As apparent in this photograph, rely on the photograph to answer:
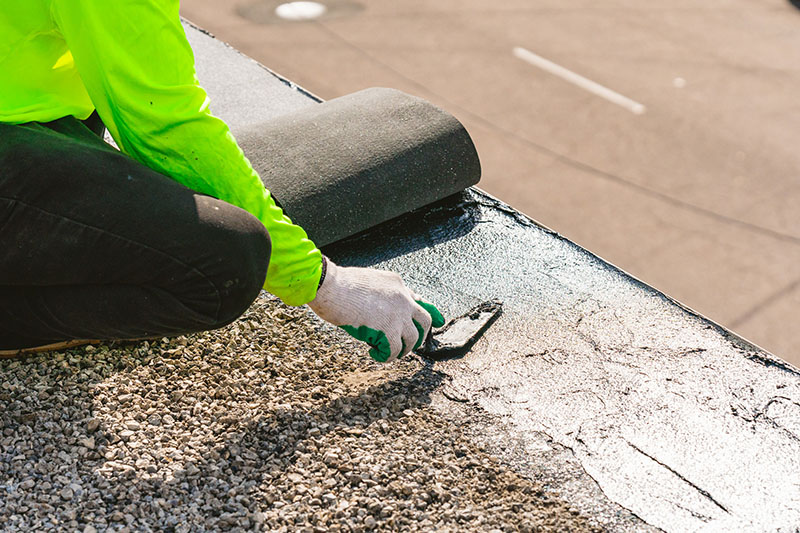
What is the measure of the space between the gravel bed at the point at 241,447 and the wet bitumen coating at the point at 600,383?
0.13 metres

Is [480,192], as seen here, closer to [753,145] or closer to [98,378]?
[98,378]

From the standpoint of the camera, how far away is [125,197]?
175 centimetres

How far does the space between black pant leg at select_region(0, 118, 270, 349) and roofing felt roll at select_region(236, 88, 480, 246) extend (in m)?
0.74

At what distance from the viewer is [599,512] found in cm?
178

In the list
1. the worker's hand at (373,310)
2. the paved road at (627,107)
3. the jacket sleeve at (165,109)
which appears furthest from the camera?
the paved road at (627,107)

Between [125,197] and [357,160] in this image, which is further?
[357,160]

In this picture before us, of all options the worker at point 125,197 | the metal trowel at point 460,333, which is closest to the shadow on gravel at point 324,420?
the metal trowel at point 460,333

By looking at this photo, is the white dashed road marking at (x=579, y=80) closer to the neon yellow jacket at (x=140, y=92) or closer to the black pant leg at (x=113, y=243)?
the neon yellow jacket at (x=140, y=92)

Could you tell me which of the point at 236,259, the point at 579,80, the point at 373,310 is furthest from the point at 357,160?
the point at 579,80

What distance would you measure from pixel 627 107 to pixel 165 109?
156 inches

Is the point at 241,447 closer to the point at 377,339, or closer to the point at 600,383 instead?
the point at 377,339

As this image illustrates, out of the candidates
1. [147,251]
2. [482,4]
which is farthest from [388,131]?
[482,4]

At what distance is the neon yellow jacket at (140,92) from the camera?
168 cm

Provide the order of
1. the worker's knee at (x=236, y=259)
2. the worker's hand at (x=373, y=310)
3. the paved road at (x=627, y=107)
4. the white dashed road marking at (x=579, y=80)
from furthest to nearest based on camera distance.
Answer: the white dashed road marking at (x=579, y=80), the paved road at (x=627, y=107), the worker's hand at (x=373, y=310), the worker's knee at (x=236, y=259)
